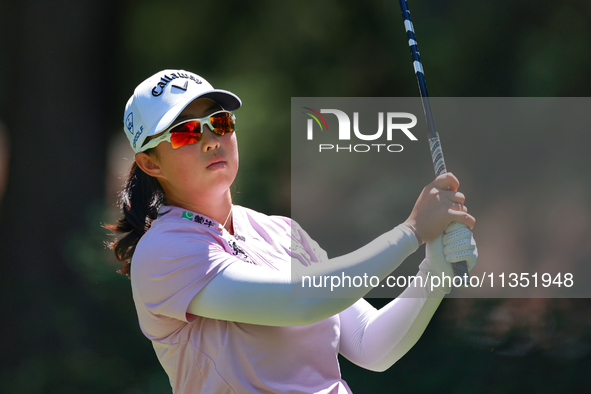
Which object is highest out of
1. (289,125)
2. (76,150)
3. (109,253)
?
(289,125)

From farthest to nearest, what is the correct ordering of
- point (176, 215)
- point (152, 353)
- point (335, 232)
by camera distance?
point (152, 353), point (335, 232), point (176, 215)

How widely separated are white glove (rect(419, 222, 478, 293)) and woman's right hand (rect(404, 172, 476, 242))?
0.10ft

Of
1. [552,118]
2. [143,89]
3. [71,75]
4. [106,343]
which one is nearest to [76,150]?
[71,75]

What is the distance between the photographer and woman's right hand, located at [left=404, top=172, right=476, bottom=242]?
5.18ft

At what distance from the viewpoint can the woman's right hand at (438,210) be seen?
1580 mm

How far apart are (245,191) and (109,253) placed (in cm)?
115

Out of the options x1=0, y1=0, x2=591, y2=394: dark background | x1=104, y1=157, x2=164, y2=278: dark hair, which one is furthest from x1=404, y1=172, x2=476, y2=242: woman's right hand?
x1=0, y1=0, x2=591, y2=394: dark background

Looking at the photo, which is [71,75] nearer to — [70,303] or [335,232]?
[70,303]

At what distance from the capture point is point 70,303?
4113 mm

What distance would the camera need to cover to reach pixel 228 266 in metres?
1.45

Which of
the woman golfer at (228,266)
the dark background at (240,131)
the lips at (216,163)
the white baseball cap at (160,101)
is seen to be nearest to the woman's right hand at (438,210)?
the woman golfer at (228,266)

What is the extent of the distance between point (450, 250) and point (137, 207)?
1.00m

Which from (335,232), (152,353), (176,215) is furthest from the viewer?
Answer: (152,353)

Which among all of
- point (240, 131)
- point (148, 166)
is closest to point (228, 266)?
point (148, 166)
